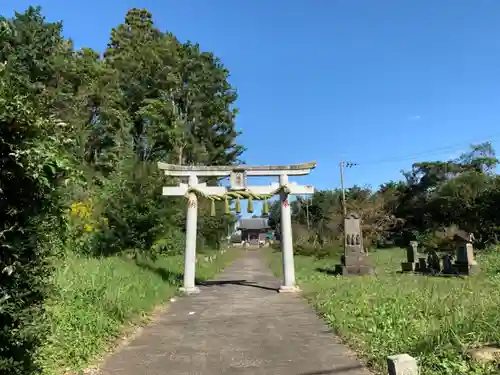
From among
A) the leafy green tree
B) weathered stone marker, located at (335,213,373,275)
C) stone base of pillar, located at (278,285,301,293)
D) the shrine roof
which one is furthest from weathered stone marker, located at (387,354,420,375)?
the shrine roof

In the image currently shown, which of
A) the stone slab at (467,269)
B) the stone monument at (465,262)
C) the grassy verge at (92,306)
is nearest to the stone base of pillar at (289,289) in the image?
the grassy verge at (92,306)

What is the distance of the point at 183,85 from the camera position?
33.8m

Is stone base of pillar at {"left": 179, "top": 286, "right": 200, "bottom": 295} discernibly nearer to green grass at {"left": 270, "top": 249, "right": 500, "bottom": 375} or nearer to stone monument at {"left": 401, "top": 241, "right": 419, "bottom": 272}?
A: green grass at {"left": 270, "top": 249, "right": 500, "bottom": 375}

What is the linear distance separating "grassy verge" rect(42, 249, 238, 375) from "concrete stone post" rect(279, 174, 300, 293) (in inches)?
130

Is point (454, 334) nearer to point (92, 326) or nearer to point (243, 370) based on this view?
point (243, 370)

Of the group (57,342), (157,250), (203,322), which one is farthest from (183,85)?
(57,342)

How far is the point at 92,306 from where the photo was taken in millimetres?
7141

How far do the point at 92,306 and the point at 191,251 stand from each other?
6290 millimetres

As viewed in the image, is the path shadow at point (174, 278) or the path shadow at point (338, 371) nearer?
the path shadow at point (338, 371)

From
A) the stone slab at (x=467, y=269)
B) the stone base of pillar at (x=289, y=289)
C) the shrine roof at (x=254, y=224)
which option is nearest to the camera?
the stone base of pillar at (x=289, y=289)

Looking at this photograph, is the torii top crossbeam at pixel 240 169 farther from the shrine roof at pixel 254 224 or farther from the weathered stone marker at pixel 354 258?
the shrine roof at pixel 254 224

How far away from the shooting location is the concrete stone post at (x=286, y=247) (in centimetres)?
1298

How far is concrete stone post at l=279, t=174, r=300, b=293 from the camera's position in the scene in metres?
13.0

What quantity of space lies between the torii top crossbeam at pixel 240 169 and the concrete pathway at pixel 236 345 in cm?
446
